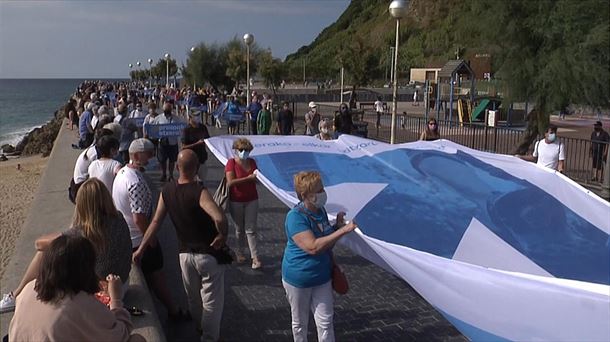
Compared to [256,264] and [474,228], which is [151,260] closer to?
[256,264]

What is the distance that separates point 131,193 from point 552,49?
8850 mm

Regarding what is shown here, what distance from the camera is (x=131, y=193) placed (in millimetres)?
5316

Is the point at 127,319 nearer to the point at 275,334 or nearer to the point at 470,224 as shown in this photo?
the point at 275,334

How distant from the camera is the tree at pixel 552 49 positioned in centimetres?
958

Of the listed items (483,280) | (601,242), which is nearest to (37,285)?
(483,280)

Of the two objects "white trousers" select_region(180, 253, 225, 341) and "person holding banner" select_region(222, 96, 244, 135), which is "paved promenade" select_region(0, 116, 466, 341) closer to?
"white trousers" select_region(180, 253, 225, 341)

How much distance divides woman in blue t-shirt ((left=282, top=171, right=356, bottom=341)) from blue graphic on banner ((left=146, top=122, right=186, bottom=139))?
331 inches

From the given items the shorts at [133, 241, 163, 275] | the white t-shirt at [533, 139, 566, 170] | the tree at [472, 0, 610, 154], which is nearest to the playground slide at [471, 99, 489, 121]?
the tree at [472, 0, 610, 154]

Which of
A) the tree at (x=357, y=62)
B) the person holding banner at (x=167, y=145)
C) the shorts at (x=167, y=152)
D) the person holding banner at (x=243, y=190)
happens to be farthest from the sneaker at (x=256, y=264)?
the tree at (x=357, y=62)

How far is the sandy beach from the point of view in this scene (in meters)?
14.0

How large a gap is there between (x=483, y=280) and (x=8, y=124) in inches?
3247

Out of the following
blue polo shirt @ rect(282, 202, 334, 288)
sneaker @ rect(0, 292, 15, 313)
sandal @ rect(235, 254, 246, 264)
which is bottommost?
sandal @ rect(235, 254, 246, 264)

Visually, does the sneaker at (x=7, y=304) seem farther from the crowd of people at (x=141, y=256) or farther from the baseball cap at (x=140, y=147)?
the baseball cap at (x=140, y=147)

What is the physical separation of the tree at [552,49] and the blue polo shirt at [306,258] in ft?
23.7
